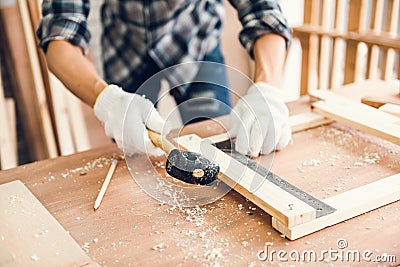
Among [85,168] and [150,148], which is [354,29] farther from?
[85,168]

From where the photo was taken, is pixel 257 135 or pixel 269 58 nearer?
pixel 257 135

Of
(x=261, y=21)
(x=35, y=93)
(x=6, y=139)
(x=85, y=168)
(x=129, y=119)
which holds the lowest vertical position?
(x=6, y=139)

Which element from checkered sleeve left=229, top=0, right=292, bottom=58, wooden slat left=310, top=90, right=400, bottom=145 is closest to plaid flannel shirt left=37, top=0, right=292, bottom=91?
checkered sleeve left=229, top=0, right=292, bottom=58

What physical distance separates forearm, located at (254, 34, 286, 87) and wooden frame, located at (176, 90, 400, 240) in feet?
0.78

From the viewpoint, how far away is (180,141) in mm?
1116

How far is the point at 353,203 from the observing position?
82cm

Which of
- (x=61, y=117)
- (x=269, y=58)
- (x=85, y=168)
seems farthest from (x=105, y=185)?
(x=61, y=117)

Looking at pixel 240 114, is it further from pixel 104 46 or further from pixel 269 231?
pixel 104 46

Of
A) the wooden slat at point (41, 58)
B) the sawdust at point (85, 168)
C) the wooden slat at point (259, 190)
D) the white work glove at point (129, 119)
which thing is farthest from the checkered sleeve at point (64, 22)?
the wooden slat at point (41, 58)

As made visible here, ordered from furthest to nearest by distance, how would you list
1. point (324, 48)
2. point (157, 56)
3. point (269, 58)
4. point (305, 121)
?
point (324, 48), point (157, 56), point (269, 58), point (305, 121)

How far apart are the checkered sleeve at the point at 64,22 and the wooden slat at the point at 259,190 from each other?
19.1 inches

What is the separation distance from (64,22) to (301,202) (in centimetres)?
85

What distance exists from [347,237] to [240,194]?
0.79 feet

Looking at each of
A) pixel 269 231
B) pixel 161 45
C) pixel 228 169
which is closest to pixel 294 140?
pixel 228 169
